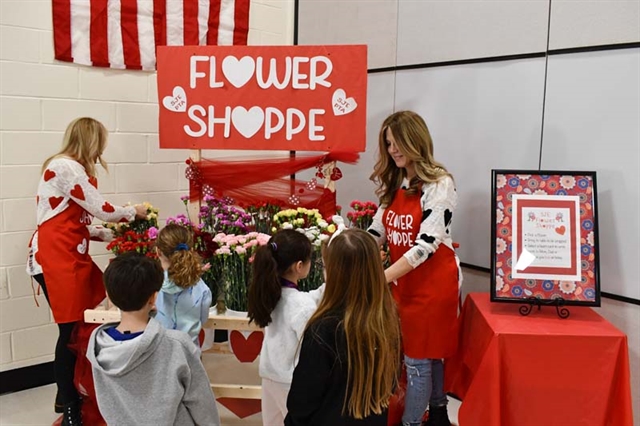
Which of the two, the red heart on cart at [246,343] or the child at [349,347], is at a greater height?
the child at [349,347]

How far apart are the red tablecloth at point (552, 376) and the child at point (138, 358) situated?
1164mm

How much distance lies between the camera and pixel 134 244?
2646 millimetres

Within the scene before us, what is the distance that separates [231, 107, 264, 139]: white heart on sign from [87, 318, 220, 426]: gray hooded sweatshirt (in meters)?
1.45

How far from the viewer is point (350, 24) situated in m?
3.86

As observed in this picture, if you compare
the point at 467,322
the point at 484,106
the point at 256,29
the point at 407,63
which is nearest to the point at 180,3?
the point at 256,29

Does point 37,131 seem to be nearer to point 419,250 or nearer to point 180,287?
point 180,287

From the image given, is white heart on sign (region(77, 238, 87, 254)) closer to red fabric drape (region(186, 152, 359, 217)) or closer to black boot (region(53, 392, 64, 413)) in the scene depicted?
red fabric drape (region(186, 152, 359, 217))

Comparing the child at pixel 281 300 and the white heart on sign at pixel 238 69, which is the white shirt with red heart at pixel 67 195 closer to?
the white heart on sign at pixel 238 69

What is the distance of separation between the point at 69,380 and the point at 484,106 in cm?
246

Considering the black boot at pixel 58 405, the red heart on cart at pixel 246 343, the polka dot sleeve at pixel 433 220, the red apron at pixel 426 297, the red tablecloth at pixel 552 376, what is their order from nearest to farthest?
the red tablecloth at pixel 552 376, the polka dot sleeve at pixel 433 220, the red apron at pixel 426 297, the red heart on cart at pixel 246 343, the black boot at pixel 58 405

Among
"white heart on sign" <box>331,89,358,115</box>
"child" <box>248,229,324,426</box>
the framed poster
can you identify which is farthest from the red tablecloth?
"white heart on sign" <box>331,89,358,115</box>

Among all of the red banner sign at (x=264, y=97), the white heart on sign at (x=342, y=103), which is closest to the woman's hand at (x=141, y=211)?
the red banner sign at (x=264, y=97)

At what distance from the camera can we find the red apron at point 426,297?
2.60m

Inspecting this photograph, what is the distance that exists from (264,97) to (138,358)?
164cm
